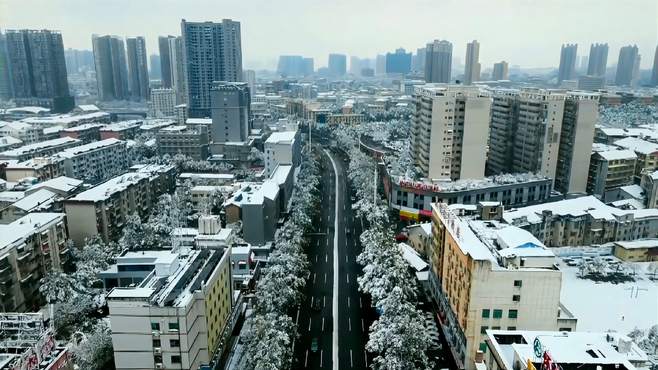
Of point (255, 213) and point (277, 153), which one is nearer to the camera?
point (255, 213)

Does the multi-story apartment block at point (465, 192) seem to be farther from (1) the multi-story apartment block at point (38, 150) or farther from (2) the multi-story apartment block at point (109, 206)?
(1) the multi-story apartment block at point (38, 150)

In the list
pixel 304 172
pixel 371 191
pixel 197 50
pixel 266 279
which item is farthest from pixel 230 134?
pixel 266 279

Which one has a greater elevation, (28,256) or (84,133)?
(84,133)

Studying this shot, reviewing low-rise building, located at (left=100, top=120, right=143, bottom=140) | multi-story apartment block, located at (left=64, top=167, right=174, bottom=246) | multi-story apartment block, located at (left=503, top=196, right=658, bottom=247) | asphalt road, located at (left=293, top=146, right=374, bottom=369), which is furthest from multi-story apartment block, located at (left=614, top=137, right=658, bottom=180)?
low-rise building, located at (left=100, top=120, right=143, bottom=140)

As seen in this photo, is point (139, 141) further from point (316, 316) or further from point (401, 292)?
point (401, 292)

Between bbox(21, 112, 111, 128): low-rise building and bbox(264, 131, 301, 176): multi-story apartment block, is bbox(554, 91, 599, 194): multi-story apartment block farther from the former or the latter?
bbox(21, 112, 111, 128): low-rise building

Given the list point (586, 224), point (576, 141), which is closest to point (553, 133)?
point (576, 141)

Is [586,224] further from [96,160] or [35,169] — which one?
[96,160]

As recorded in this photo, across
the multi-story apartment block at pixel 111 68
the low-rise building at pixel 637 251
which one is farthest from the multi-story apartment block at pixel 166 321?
the multi-story apartment block at pixel 111 68

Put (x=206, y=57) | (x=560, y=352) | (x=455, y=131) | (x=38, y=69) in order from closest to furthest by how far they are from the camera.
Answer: (x=560, y=352), (x=455, y=131), (x=206, y=57), (x=38, y=69)
